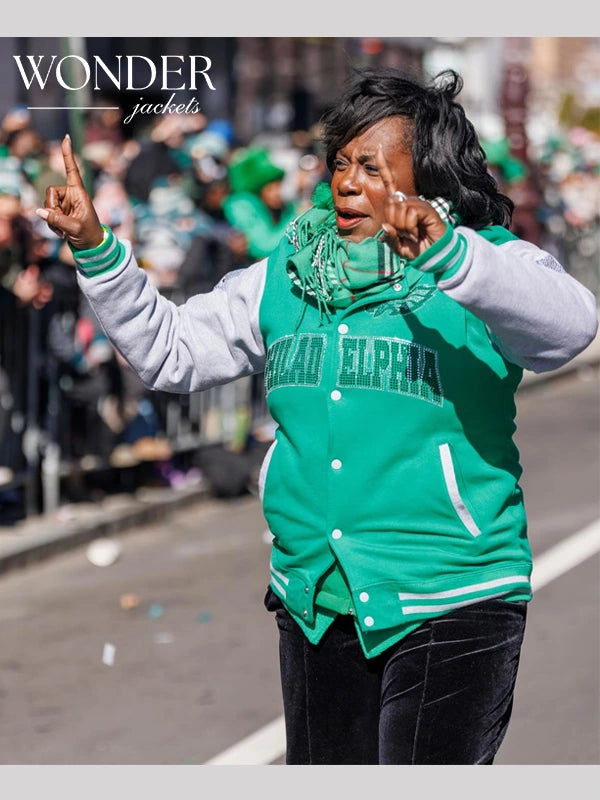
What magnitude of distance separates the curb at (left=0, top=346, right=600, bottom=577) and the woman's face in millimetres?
5177

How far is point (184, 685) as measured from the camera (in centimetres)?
612

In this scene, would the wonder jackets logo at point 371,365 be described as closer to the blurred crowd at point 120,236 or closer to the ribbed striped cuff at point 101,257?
the ribbed striped cuff at point 101,257

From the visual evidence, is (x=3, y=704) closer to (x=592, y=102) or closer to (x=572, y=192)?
(x=572, y=192)

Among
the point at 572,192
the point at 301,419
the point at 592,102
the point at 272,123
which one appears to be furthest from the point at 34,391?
the point at 592,102

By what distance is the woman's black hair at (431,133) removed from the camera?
3.11m

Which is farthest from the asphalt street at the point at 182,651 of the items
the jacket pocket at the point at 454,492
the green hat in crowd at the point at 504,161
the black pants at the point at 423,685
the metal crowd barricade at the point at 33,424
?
the green hat in crowd at the point at 504,161

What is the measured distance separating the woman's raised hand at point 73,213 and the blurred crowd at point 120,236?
4939 mm

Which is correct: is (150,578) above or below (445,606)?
below

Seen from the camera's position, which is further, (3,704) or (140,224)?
(140,224)

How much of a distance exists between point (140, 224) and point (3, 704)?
4691mm

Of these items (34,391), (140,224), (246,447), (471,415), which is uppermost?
(471,415)

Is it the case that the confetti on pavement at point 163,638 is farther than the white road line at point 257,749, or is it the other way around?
the confetti on pavement at point 163,638

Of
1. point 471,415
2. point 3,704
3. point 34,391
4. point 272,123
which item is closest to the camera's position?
point 471,415

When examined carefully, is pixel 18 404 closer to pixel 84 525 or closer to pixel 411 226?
pixel 84 525
